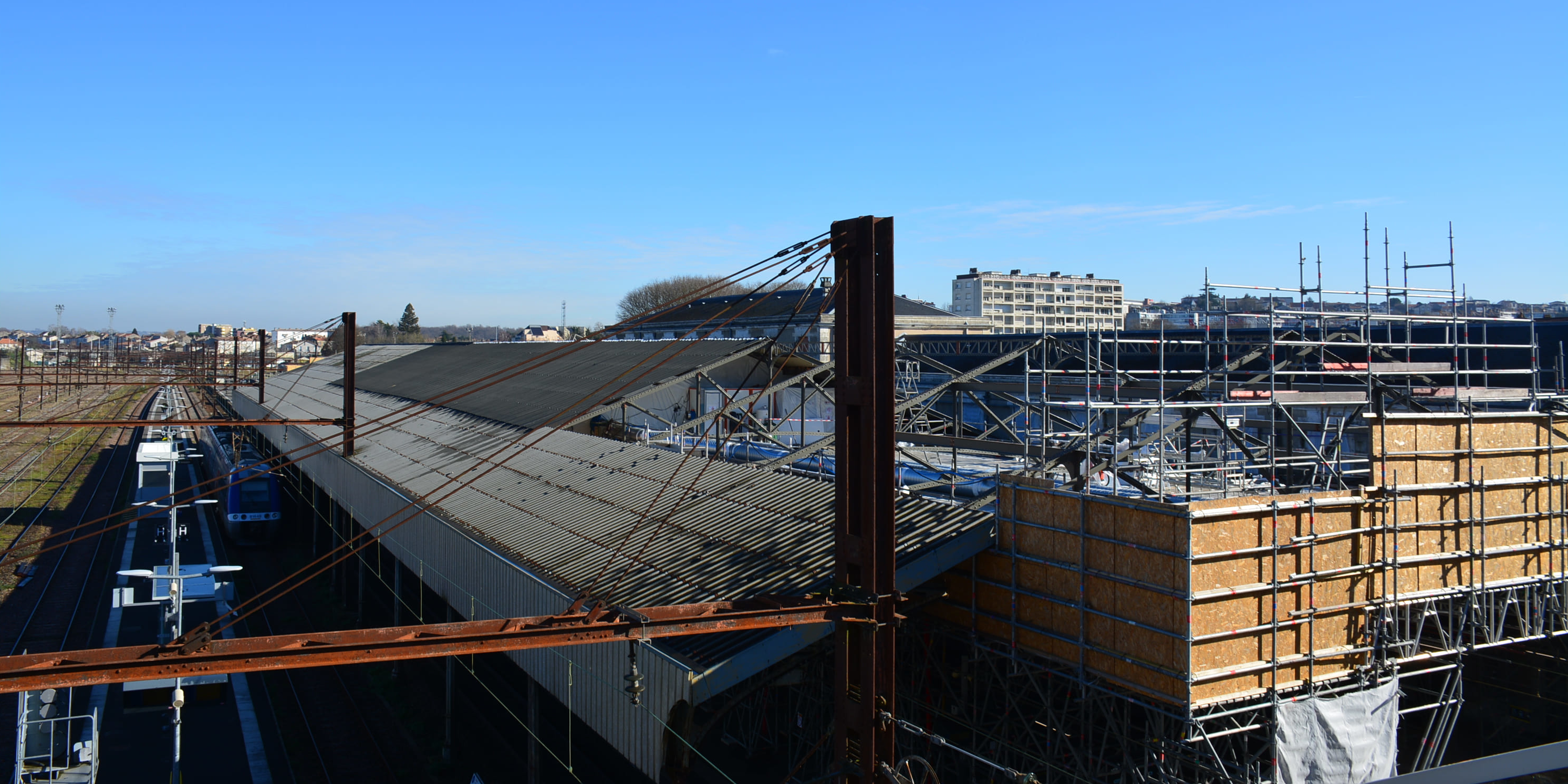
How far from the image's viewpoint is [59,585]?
27688 mm

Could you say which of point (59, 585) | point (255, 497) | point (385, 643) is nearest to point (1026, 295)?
point (255, 497)

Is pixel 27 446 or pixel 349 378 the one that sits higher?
pixel 349 378

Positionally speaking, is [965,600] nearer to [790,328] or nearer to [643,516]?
[643,516]

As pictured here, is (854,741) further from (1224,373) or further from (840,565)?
(1224,373)

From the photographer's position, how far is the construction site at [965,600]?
355 inches

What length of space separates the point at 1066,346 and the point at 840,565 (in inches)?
336

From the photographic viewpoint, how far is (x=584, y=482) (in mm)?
18484

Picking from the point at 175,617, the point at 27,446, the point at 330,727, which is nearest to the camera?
the point at 175,617

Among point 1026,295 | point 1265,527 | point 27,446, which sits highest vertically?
point 1026,295

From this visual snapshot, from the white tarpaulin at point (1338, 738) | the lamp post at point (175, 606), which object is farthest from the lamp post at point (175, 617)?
the white tarpaulin at point (1338, 738)

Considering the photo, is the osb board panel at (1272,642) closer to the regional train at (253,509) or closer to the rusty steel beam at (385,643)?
the rusty steel beam at (385,643)

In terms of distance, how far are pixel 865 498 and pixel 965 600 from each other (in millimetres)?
3707

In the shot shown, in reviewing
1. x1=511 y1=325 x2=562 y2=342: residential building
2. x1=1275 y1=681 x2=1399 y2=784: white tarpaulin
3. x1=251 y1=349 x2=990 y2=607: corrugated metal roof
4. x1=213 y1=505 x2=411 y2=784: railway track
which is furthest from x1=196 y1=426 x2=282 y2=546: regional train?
x1=511 y1=325 x2=562 y2=342: residential building

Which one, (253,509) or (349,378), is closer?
(349,378)
